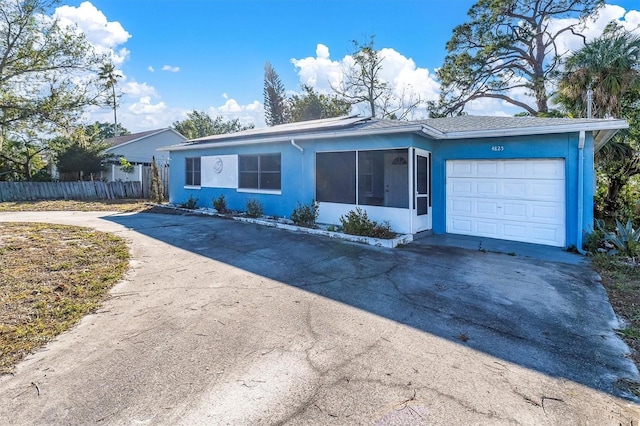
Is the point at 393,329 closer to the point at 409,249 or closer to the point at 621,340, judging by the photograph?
the point at 621,340

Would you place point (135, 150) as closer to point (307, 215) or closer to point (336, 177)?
point (307, 215)

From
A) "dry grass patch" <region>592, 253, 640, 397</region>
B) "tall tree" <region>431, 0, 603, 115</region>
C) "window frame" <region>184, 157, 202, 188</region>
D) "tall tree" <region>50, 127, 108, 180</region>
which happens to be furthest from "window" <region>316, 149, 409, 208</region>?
"tall tree" <region>50, 127, 108, 180</region>

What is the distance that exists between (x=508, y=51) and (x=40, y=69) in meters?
23.2

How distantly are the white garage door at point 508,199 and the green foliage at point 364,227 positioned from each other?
203cm

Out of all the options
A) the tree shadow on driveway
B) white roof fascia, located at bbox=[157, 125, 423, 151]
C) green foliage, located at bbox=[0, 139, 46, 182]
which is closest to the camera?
the tree shadow on driveway

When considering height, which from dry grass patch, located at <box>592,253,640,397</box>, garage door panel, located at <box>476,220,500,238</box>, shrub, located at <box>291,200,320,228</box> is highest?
shrub, located at <box>291,200,320,228</box>

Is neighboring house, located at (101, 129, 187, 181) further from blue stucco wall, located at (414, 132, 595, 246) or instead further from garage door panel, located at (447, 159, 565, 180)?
garage door panel, located at (447, 159, 565, 180)

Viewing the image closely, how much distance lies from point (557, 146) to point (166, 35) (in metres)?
13.9

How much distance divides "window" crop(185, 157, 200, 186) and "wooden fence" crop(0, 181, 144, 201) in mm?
7234

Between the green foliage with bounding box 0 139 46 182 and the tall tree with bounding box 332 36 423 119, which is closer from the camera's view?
the green foliage with bounding box 0 139 46 182

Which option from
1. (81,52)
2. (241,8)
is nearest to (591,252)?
(241,8)

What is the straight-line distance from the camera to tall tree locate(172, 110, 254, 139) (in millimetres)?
44562

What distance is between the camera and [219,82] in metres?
21.2

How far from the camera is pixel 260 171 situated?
1147 centimetres
